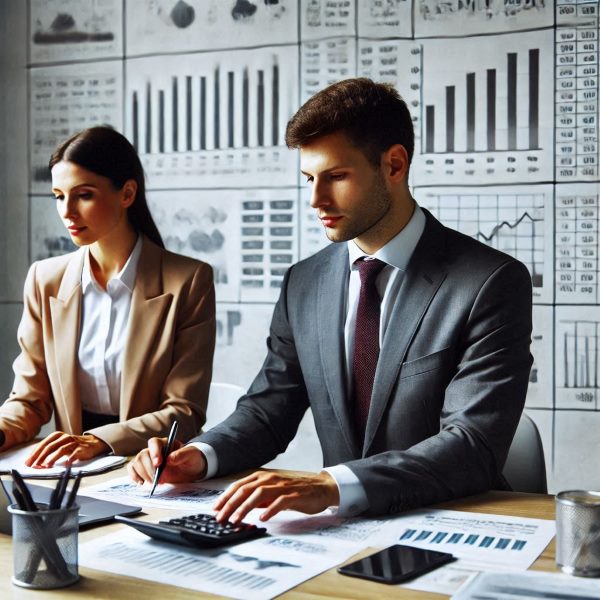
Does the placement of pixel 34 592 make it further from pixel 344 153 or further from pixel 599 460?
pixel 599 460

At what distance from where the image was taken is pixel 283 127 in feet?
12.6

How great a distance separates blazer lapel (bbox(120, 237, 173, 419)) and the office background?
1.35 metres

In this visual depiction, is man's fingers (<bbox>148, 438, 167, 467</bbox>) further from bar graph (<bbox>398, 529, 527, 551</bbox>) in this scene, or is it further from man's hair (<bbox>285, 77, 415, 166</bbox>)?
man's hair (<bbox>285, 77, 415, 166</bbox>)

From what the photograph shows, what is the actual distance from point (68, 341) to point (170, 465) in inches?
34.7

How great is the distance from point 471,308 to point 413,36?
79.6 inches

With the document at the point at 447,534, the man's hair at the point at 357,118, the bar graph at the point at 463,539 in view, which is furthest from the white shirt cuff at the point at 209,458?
the man's hair at the point at 357,118

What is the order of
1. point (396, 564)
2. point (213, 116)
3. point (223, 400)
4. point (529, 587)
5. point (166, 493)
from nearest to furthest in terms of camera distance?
1. point (529, 587)
2. point (396, 564)
3. point (166, 493)
4. point (223, 400)
5. point (213, 116)

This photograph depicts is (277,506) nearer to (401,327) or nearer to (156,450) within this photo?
(156,450)

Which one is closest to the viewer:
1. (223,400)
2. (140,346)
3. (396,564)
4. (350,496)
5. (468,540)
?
(396,564)

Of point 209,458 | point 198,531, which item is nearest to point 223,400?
point 209,458

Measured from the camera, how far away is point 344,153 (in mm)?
1994

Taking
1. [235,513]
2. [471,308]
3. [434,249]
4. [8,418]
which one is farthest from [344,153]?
[8,418]

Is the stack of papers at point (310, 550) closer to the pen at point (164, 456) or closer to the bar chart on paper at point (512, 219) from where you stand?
the pen at point (164, 456)

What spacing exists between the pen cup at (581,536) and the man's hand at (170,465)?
2.61 feet
